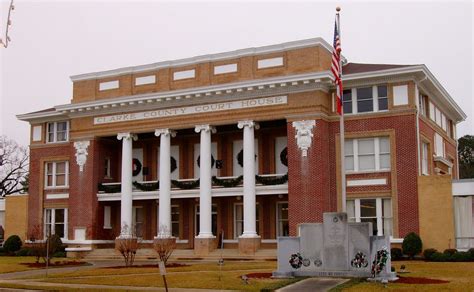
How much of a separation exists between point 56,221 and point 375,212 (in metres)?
24.9

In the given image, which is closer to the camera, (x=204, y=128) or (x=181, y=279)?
(x=181, y=279)

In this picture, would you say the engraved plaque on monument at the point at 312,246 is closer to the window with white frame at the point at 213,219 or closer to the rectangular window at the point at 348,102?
the rectangular window at the point at 348,102

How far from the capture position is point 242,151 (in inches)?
Answer: 1763

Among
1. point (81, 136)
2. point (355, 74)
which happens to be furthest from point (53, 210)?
point (355, 74)

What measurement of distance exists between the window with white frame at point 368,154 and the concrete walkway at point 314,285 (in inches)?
654

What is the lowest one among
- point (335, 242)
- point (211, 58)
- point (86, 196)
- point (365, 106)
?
point (335, 242)

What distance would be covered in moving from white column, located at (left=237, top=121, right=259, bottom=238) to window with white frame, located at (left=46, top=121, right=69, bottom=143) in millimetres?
16311

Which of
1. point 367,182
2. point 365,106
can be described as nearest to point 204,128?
point 365,106

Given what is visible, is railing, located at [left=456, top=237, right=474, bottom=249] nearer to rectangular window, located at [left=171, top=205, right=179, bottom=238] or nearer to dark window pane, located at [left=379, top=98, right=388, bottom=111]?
dark window pane, located at [left=379, top=98, right=388, bottom=111]

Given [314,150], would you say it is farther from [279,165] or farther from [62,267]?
[62,267]

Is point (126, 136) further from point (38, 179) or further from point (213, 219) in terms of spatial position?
point (38, 179)

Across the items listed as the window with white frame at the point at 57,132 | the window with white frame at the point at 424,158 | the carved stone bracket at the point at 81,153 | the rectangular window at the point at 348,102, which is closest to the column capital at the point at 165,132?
the carved stone bracket at the point at 81,153

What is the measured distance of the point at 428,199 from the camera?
36656 mm

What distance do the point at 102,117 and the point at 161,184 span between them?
7063mm
